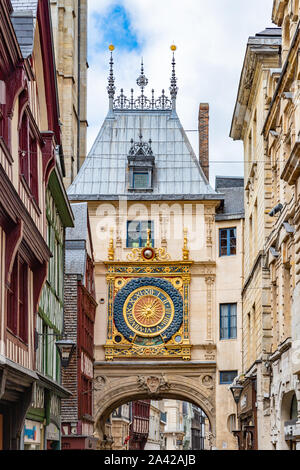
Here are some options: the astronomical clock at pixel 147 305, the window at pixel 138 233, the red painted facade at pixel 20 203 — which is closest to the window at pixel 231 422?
the astronomical clock at pixel 147 305

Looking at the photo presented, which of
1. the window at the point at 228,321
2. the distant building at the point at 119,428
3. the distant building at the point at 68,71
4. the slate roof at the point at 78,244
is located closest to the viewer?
the slate roof at the point at 78,244

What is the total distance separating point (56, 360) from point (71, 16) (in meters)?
33.0

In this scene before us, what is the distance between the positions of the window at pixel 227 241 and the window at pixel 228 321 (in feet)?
6.86

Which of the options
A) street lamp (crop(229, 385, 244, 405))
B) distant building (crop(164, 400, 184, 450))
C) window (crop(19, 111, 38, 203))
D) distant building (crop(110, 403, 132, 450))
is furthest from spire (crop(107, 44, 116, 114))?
distant building (crop(164, 400, 184, 450))

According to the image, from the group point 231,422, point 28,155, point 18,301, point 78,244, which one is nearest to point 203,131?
point 78,244

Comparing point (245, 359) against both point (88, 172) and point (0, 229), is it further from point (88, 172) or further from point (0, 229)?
point (0, 229)

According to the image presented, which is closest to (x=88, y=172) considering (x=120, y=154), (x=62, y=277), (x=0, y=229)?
(x=120, y=154)

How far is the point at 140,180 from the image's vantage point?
142ft

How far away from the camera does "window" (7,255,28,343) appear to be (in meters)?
18.3

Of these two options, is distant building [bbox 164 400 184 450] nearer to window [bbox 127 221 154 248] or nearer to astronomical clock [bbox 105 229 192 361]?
astronomical clock [bbox 105 229 192 361]

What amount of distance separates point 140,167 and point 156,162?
1.11 m

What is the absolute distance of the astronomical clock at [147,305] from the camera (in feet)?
134

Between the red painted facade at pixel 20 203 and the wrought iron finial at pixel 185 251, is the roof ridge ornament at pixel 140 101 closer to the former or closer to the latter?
the wrought iron finial at pixel 185 251

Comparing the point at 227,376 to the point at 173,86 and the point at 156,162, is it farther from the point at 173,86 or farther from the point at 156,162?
the point at 173,86
